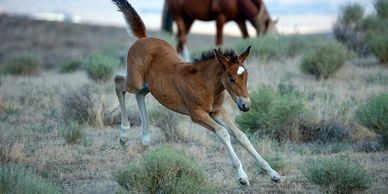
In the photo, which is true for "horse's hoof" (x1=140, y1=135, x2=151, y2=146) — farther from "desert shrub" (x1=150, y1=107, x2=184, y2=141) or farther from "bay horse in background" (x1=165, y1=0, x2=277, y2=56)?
"bay horse in background" (x1=165, y1=0, x2=277, y2=56)

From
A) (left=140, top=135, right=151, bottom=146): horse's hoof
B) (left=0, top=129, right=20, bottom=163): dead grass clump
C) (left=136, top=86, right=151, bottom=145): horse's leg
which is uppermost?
(left=136, top=86, right=151, bottom=145): horse's leg

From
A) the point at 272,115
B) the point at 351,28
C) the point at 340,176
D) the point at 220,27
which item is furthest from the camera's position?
the point at 351,28

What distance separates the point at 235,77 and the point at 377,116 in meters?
2.96

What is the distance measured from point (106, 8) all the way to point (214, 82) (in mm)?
40788

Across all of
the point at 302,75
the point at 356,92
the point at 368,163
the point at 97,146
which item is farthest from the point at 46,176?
the point at 302,75

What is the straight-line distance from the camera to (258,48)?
18.4 m

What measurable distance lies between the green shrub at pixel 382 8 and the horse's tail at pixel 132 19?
13.1 meters

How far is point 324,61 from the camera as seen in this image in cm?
1611

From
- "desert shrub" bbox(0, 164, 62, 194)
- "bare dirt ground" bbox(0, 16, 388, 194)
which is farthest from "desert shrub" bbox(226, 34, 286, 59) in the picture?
"desert shrub" bbox(0, 164, 62, 194)

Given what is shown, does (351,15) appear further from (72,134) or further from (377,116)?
(72,134)

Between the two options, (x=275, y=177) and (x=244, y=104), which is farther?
(x=275, y=177)

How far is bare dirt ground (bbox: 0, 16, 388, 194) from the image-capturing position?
915cm

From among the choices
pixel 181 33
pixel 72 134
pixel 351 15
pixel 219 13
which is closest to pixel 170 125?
pixel 72 134

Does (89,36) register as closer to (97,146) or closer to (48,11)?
(48,11)
